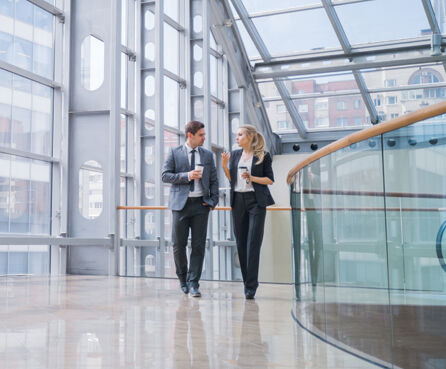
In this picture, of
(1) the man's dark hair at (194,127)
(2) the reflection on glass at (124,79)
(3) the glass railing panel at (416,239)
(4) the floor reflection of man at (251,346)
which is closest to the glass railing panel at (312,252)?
(4) the floor reflection of man at (251,346)

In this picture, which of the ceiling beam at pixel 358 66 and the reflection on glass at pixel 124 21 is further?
the ceiling beam at pixel 358 66

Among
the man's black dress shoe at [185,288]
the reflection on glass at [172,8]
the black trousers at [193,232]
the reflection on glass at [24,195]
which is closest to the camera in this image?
the black trousers at [193,232]

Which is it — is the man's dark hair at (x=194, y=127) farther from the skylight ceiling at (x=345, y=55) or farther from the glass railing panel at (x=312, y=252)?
the skylight ceiling at (x=345, y=55)

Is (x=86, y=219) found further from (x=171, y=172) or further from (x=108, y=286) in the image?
(x=171, y=172)

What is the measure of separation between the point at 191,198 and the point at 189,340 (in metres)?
2.08

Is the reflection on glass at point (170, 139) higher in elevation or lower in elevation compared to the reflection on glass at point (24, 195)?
higher

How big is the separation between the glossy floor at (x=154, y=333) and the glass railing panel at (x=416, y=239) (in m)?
0.24

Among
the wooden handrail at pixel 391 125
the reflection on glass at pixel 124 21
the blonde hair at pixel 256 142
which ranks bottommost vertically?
the wooden handrail at pixel 391 125

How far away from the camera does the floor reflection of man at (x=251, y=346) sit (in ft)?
7.25

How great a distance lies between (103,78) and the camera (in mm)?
7895

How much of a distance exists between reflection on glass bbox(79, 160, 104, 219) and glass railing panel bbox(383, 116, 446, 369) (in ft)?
18.9

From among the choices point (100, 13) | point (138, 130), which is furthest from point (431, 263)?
point (138, 130)

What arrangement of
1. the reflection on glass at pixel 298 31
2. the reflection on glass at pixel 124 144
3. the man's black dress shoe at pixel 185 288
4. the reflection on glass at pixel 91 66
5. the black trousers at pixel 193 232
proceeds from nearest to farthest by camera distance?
1. the black trousers at pixel 193 232
2. the man's black dress shoe at pixel 185 288
3. the reflection on glass at pixel 91 66
4. the reflection on glass at pixel 124 144
5. the reflection on glass at pixel 298 31

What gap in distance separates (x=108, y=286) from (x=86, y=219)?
7.03ft
